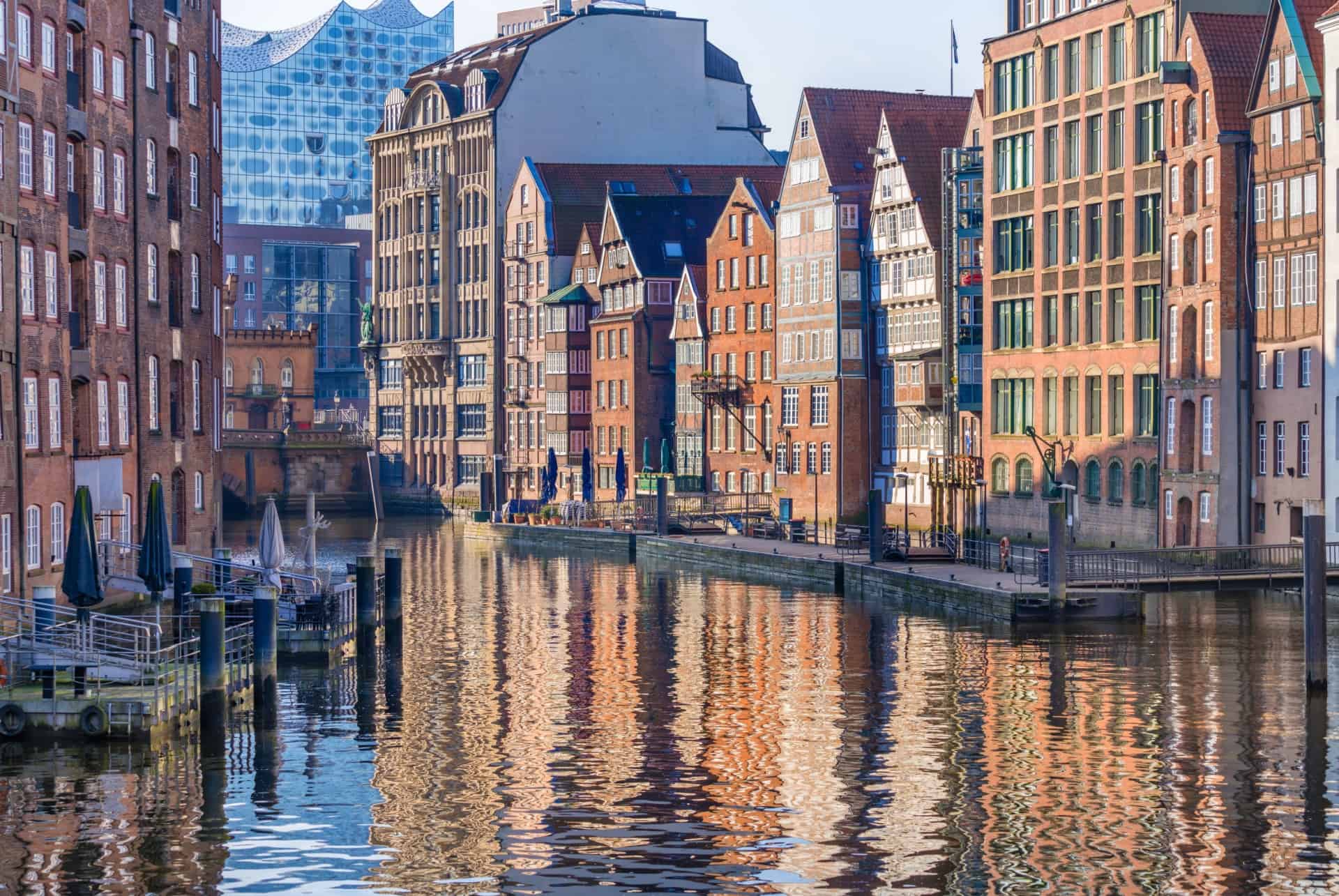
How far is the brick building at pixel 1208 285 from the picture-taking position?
84.1 metres

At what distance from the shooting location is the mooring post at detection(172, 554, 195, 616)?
62.4m

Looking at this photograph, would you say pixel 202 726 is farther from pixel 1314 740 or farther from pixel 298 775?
pixel 1314 740

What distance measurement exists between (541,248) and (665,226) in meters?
14.0

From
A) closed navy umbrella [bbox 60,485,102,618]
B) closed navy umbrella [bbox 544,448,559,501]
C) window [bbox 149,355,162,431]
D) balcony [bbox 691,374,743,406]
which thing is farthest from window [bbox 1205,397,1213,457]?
closed navy umbrella [bbox 544,448,559,501]

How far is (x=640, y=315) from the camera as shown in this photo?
14025cm

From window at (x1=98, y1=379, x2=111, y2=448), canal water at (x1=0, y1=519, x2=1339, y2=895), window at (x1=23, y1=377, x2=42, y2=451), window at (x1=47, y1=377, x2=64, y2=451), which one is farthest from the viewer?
window at (x1=98, y1=379, x2=111, y2=448)

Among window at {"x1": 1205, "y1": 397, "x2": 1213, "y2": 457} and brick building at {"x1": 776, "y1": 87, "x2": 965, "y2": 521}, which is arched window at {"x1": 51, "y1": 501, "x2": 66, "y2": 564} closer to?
window at {"x1": 1205, "y1": 397, "x2": 1213, "y2": 457}

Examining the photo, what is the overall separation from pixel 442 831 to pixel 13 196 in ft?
89.4

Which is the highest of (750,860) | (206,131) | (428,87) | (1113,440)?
(428,87)

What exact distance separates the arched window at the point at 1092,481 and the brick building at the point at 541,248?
56245mm

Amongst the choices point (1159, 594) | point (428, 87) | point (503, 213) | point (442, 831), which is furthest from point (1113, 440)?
point (428, 87)

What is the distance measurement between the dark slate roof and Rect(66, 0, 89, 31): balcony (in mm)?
72247

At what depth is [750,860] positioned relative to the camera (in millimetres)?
37062

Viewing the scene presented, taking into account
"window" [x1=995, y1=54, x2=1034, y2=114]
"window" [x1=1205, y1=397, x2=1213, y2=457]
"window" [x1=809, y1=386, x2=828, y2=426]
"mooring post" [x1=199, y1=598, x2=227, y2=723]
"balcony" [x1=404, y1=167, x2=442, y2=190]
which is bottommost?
Answer: "mooring post" [x1=199, y1=598, x2=227, y2=723]
